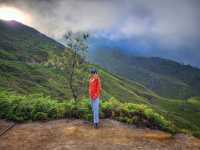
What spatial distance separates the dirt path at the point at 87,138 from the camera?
13.9m

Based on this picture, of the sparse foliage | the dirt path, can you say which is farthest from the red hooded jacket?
the sparse foliage

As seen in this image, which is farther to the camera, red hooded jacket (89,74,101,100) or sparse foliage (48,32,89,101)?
sparse foliage (48,32,89,101)

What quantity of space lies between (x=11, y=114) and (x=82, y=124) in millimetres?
4704

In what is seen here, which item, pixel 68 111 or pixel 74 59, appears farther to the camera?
pixel 74 59

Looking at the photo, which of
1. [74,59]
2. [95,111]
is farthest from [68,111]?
[74,59]

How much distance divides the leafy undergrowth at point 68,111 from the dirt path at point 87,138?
3.27ft

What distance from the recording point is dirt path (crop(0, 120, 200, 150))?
45.5ft

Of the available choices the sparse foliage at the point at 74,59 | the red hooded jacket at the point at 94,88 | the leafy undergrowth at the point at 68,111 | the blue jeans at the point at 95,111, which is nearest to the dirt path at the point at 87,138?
the blue jeans at the point at 95,111

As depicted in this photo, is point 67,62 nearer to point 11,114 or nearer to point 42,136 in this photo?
point 11,114

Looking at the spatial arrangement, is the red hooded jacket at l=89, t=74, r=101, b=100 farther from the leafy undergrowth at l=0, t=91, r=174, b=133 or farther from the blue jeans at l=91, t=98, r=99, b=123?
the leafy undergrowth at l=0, t=91, r=174, b=133

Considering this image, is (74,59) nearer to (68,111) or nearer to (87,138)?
(68,111)

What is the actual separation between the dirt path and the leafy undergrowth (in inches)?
39.2

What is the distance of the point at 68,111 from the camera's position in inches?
749

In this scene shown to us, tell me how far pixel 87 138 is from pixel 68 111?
4.53m
